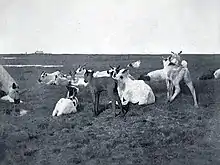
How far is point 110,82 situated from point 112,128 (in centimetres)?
26

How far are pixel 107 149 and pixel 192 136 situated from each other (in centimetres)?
47

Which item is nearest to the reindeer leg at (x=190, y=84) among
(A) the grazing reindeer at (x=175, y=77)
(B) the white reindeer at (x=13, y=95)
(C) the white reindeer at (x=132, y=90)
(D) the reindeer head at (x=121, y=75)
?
(A) the grazing reindeer at (x=175, y=77)

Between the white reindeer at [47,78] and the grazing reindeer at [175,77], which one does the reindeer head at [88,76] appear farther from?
the grazing reindeer at [175,77]

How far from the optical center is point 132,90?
7.75 feet

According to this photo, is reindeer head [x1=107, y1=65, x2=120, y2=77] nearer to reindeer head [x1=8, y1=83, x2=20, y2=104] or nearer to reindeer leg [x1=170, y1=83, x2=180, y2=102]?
reindeer leg [x1=170, y1=83, x2=180, y2=102]

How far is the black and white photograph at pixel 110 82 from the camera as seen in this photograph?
2.27 m

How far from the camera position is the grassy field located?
7.34 ft

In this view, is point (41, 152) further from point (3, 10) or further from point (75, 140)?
point (3, 10)

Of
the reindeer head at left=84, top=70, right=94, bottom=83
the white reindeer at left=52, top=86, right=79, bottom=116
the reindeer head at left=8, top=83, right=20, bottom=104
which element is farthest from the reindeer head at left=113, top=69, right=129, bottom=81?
the reindeer head at left=8, top=83, right=20, bottom=104

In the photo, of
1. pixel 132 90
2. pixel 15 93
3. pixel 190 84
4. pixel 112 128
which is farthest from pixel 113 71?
pixel 15 93

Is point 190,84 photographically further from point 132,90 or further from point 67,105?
point 67,105

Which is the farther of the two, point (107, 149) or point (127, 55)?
point (127, 55)

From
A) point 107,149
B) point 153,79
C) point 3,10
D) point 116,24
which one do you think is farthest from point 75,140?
point 3,10

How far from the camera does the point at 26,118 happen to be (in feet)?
7.81
